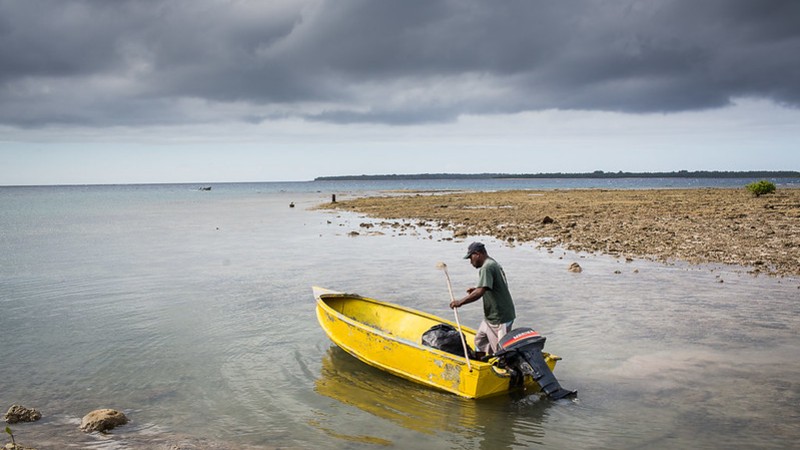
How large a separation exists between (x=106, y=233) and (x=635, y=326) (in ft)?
107

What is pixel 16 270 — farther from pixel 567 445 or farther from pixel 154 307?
pixel 567 445

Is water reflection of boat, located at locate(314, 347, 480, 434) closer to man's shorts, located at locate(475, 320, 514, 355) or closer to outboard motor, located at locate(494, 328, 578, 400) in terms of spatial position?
outboard motor, located at locate(494, 328, 578, 400)

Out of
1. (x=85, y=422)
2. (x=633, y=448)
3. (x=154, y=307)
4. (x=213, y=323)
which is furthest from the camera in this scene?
(x=154, y=307)

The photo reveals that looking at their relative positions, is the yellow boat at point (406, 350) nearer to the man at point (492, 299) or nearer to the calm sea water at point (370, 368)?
the calm sea water at point (370, 368)

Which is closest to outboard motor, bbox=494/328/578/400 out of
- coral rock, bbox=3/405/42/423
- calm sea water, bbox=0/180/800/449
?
calm sea water, bbox=0/180/800/449

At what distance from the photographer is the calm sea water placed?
7.50 meters

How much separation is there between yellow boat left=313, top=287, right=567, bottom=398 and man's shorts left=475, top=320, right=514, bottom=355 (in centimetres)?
47

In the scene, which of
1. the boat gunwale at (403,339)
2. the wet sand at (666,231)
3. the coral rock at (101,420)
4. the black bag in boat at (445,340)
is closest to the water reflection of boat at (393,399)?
the boat gunwale at (403,339)

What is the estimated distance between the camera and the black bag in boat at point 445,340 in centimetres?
946

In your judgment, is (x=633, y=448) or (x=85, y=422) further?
(x=85, y=422)

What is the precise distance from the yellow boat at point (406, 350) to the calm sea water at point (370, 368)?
0.27m

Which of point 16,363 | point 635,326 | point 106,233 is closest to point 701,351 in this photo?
point 635,326

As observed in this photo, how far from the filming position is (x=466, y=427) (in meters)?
7.67

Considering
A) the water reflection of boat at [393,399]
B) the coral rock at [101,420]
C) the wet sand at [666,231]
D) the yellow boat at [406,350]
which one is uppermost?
the wet sand at [666,231]
